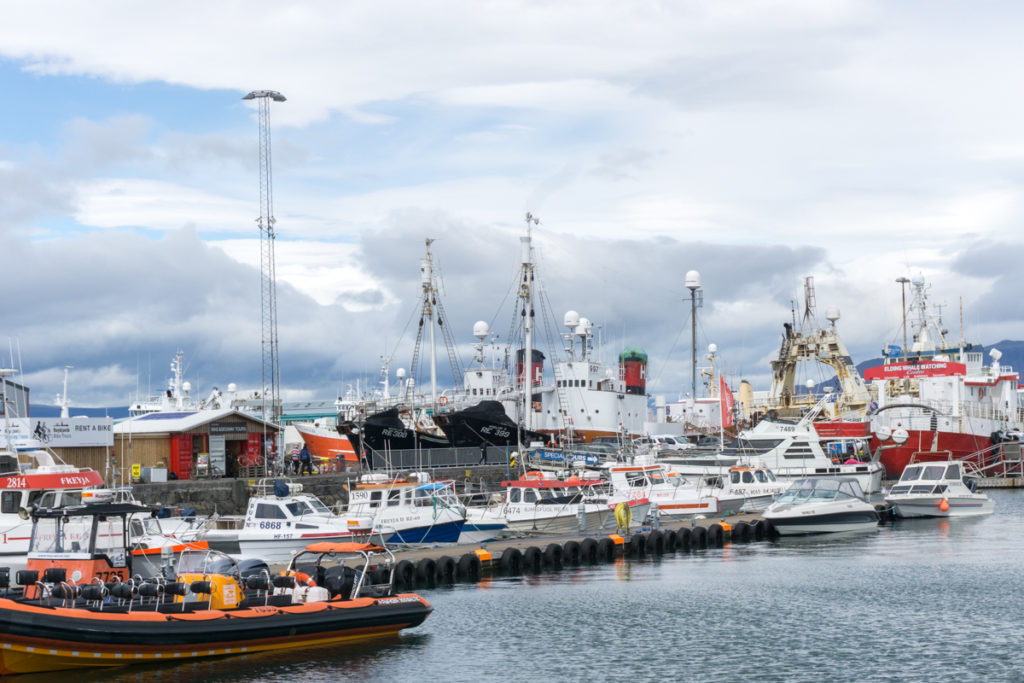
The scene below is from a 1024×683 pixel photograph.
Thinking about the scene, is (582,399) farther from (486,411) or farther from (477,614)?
(477,614)

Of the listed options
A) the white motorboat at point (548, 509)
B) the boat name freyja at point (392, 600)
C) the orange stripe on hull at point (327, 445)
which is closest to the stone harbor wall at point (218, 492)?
the white motorboat at point (548, 509)

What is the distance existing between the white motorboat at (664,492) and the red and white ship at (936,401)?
87.6ft

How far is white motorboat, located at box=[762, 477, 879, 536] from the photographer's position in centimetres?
4275

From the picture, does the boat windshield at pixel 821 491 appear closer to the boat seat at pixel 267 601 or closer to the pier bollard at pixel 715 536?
the pier bollard at pixel 715 536

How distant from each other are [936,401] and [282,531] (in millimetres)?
55373

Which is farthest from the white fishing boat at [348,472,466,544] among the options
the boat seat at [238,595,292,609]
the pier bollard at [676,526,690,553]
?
the boat seat at [238,595,292,609]

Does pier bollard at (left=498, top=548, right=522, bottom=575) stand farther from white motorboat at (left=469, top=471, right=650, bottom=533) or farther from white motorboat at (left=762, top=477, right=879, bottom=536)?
white motorboat at (left=762, top=477, right=879, bottom=536)

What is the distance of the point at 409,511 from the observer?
120 ft

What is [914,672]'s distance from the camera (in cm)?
2028

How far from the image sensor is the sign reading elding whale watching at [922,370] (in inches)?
3105

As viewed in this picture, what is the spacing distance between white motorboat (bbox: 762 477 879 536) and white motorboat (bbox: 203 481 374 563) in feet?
56.2

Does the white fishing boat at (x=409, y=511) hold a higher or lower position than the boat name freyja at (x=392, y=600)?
higher

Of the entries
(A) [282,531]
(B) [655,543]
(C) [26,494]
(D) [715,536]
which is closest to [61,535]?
(C) [26,494]

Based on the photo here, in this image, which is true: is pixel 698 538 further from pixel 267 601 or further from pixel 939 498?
pixel 267 601
